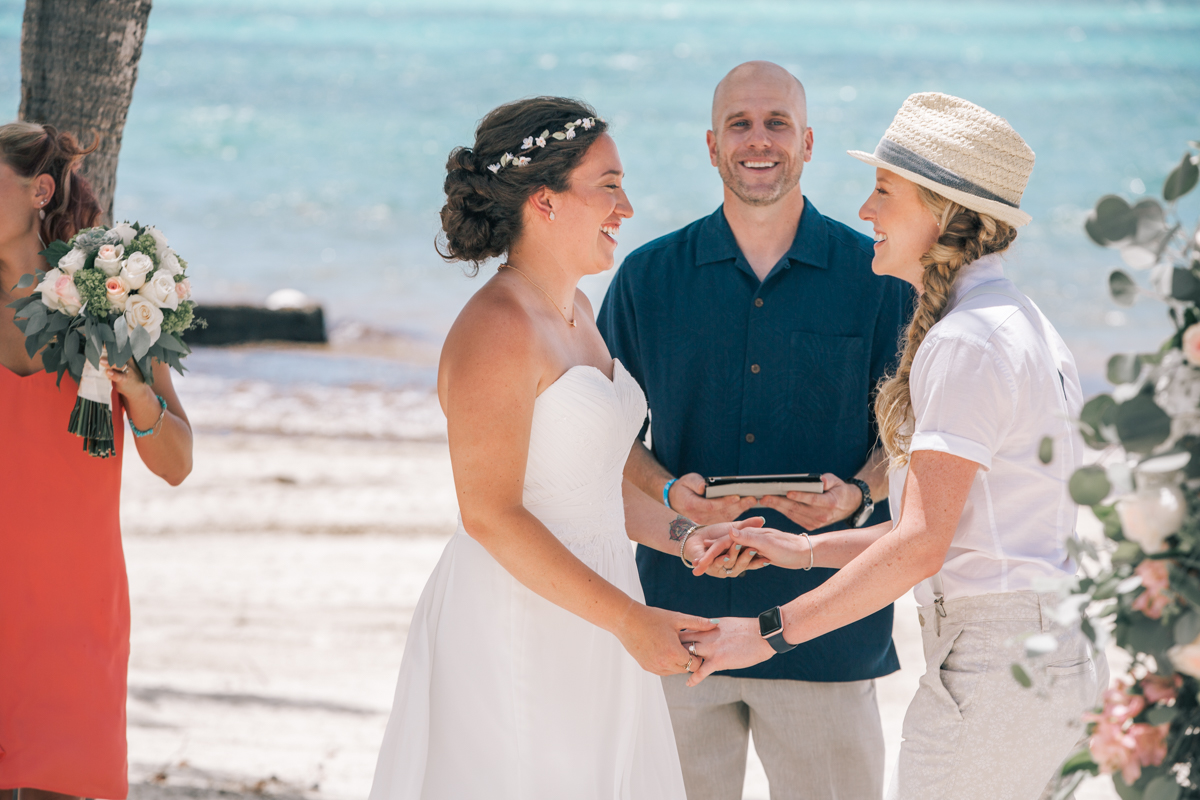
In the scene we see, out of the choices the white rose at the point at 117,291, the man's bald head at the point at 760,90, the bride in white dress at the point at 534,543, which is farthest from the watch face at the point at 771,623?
the white rose at the point at 117,291

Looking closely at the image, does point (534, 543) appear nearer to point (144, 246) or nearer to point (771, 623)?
point (771, 623)

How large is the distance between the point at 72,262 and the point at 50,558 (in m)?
0.87

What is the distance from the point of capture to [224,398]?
12578mm

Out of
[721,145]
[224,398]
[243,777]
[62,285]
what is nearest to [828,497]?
[721,145]

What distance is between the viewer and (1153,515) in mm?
1526

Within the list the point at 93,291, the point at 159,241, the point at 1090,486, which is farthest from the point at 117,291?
the point at 1090,486

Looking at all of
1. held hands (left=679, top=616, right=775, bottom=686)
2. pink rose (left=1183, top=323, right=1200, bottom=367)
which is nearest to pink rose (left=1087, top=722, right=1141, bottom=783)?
pink rose (left=1183, top=323, right=1200, bottom=367)

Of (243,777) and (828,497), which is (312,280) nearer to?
(243,777)

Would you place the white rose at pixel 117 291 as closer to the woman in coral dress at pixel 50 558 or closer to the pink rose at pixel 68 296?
the pink rose at pixel 68 296

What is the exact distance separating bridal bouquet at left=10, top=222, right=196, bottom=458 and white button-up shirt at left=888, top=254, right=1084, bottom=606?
2169 millimetres

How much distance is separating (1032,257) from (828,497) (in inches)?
645

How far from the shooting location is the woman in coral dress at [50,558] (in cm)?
309

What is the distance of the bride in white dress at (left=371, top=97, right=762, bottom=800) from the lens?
2.74m

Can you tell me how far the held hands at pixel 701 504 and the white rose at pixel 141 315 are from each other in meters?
Answer: 1.68
